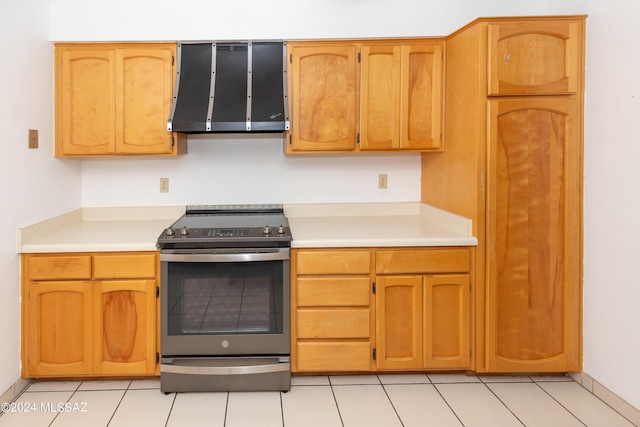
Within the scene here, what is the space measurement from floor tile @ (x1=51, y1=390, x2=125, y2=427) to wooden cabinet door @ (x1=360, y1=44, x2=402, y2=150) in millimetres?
1989

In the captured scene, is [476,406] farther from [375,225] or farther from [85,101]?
[85,101]

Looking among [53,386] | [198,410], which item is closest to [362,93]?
[198,410]

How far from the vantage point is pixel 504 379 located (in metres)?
3.08

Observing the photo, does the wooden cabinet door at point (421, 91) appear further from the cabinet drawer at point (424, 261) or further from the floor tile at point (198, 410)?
Result: the floor tile at point (198, 410)

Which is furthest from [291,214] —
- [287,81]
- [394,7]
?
[394,7]

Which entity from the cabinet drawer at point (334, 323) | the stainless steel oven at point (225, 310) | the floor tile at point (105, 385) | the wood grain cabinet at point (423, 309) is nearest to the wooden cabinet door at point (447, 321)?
the wood grain cabinet at point (423, 309)

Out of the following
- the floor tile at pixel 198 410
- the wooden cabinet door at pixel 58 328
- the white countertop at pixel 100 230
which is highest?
the white countertop at pixel 100 230

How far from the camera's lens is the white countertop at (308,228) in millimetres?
2953

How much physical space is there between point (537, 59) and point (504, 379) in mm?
1726

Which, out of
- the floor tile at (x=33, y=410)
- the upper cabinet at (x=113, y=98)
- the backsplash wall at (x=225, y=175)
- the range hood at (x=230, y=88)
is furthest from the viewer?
the backsplash wall at (x=225, y=175)

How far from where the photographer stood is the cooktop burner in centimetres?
293

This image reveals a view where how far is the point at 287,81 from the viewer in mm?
3371

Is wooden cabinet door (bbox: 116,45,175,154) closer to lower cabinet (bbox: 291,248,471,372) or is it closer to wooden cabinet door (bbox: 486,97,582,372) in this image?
lower cabinet (bbox: 291,248,471,372)

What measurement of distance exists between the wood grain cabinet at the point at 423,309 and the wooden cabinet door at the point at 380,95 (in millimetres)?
801
